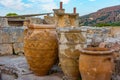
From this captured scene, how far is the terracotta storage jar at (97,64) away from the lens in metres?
3.31

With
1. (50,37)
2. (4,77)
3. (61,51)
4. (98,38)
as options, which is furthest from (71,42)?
(4,77)

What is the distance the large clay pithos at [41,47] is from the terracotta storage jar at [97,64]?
95cm

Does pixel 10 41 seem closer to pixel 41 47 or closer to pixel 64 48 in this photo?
pixel 41 47

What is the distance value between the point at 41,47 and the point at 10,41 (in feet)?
8.73

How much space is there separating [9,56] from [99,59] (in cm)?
372

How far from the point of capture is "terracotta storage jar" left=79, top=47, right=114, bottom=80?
3.31 m

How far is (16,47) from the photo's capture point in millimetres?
6695

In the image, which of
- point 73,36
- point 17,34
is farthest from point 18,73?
point 17,34

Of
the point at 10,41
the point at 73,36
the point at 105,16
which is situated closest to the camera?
the point at 73,36

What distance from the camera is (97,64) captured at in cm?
330

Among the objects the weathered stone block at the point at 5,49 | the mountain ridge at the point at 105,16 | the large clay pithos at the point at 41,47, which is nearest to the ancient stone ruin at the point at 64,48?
the weathered stone block at the point at 5,49

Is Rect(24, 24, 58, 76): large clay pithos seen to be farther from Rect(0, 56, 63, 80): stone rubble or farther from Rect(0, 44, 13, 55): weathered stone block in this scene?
Rect(0, 44, 13, 55): weathered stone block

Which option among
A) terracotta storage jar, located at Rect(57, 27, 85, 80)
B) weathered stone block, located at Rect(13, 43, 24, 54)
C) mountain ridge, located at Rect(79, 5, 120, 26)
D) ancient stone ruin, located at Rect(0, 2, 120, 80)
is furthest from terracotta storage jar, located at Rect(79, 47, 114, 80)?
mountain ridge, located at Rect(79, 5, 120, 26)

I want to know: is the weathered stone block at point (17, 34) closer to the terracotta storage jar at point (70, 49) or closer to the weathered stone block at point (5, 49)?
the weathered stone block at point (5, 49)
